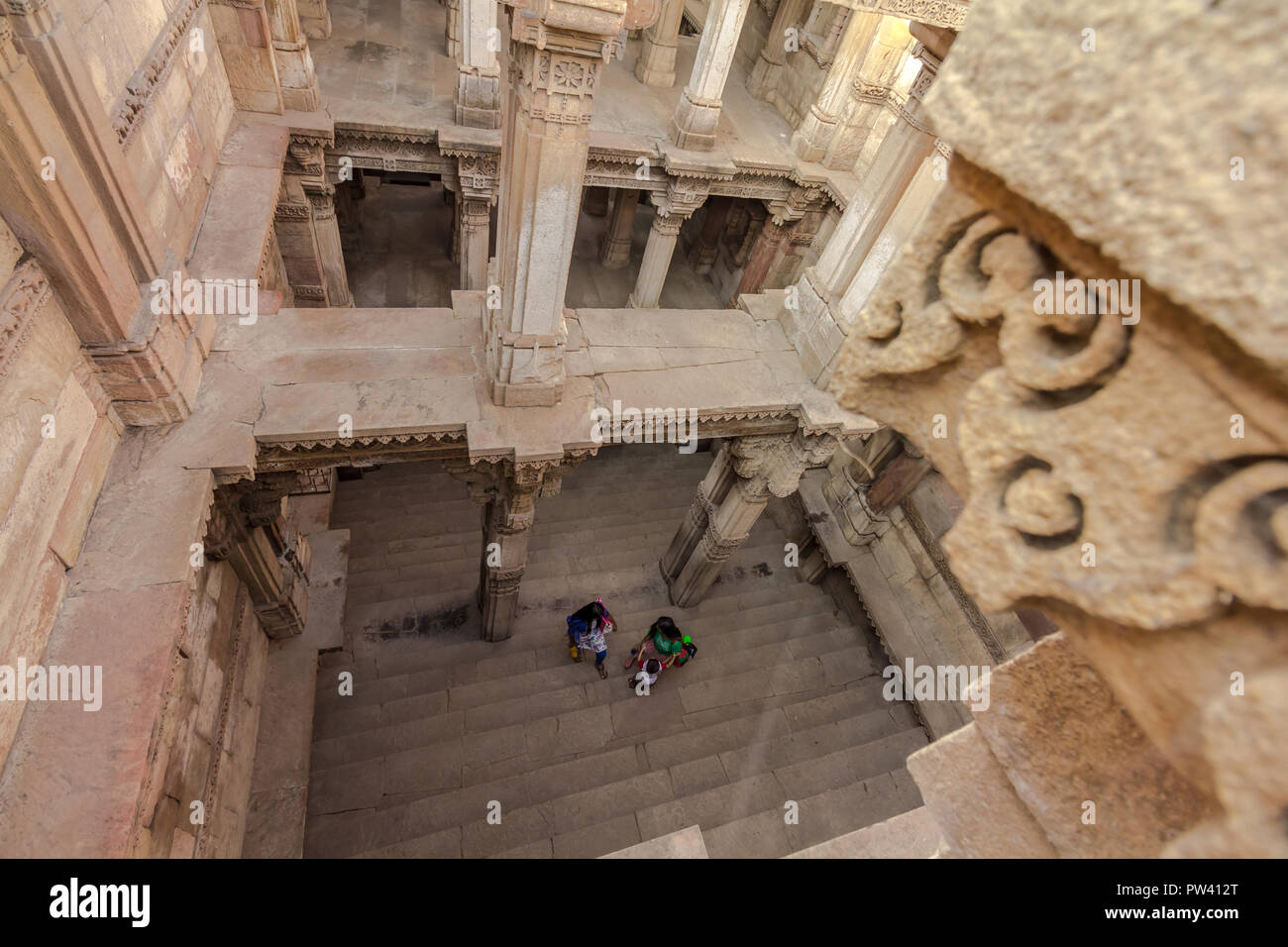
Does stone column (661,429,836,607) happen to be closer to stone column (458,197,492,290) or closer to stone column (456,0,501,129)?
stone column (458,197,492,290)

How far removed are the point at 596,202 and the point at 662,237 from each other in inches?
224

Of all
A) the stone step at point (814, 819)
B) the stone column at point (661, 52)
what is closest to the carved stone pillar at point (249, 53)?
the stone column at point (661, 52)

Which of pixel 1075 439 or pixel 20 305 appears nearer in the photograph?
pixel 1075 439

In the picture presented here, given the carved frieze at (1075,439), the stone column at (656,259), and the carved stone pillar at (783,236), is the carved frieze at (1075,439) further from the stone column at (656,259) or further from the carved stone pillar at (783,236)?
the stone column at (656,259)

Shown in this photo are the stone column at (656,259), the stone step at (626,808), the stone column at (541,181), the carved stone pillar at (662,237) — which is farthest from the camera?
the stone column at (656,259)

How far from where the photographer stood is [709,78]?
9.11m

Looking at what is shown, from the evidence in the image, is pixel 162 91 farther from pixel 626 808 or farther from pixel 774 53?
pixel 774 53

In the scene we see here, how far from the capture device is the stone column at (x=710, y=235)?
13.7 m

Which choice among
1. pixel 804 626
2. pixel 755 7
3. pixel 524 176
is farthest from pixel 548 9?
pixel 755 7

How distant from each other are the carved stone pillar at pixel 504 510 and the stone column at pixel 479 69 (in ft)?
17.7

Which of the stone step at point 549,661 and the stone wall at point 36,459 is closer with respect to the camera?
the stone wall at point 36,459

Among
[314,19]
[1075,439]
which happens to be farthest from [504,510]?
[314,19]

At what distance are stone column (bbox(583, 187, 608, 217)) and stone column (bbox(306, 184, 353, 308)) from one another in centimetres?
742

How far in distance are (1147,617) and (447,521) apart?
9712mm
